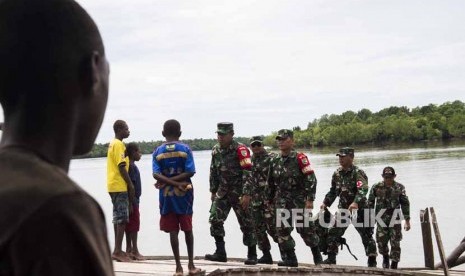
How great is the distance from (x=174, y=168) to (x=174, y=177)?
0.09 m

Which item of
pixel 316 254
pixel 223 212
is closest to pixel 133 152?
pixel 223 212

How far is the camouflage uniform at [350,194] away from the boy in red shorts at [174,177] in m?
3.21

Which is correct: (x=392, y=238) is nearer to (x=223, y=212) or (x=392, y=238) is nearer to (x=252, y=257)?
(x=252, y=257)

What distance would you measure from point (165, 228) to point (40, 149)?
5536mm

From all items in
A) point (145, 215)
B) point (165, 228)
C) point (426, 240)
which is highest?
point (165, 228)

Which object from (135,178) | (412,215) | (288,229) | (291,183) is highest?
(135,178)

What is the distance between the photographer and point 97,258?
97 cm

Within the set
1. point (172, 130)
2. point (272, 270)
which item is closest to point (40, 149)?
point (172, 130)

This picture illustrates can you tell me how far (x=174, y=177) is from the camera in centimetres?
636

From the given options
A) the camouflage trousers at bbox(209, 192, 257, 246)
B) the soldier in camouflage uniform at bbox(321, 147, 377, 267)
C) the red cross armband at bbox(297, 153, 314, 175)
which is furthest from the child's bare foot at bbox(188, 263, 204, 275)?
the soldier in camouflage uniform at bbox(321, 147, 377, 267)

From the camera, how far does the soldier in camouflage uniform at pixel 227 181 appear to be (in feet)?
26.5

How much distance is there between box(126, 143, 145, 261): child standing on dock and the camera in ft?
26.7

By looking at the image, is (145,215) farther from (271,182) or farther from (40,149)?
(40,149)

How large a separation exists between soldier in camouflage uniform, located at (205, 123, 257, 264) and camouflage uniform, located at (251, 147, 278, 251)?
0.27 meters
